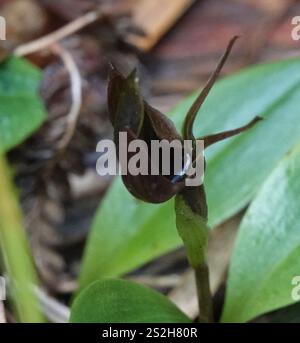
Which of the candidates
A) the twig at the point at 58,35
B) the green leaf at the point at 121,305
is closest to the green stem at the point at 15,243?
the green leaf at the point at 121,305

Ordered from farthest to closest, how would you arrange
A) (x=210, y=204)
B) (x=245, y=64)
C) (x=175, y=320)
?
(x=245, y=64), (x=210, y=204), (x=175, y=320)

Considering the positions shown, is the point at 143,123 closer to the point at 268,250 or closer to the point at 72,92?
the point at 268,250

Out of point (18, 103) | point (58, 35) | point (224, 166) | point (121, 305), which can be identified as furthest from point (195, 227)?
point (58, 35)

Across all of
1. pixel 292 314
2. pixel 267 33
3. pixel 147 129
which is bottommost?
pixel 292 314

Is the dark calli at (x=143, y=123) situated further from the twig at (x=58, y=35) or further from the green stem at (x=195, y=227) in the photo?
the twig at (x=58, y=35)

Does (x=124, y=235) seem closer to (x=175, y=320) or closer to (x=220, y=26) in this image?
(x=175, y=320)

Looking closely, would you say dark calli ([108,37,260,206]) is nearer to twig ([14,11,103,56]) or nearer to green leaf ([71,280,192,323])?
green leaf ([71,280,192,323])
